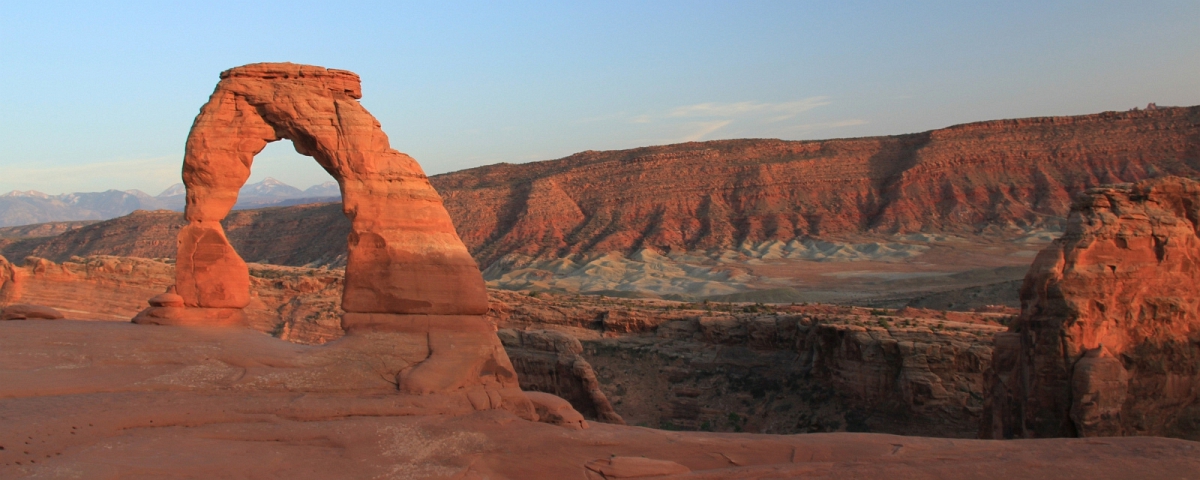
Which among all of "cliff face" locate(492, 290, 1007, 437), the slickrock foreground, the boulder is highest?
the boulder

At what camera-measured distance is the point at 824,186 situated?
8031cm

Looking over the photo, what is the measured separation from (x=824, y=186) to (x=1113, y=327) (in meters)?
66.9

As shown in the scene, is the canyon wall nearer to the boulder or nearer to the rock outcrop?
the rock outcrop

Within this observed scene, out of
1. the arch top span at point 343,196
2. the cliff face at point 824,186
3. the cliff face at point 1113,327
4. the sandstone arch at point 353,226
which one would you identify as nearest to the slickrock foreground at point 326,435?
the sandstone arch at point 353,226

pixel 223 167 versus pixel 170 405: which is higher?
pixel 223 167

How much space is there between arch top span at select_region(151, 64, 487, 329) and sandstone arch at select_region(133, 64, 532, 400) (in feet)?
0.05

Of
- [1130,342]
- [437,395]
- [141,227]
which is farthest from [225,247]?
[141,227]

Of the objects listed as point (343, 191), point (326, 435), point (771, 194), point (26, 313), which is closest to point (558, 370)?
point (343, 191)

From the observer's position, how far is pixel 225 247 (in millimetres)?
13977

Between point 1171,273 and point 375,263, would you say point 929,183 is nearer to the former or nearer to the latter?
point 1171,273

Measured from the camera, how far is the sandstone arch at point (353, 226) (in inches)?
516

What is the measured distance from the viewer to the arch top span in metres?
13.2

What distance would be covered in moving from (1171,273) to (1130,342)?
4.92 feet

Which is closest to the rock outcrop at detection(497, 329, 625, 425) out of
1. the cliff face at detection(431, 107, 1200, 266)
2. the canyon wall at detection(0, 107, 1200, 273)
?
the canyon wall at detection(0, 107, 1200, 273)
